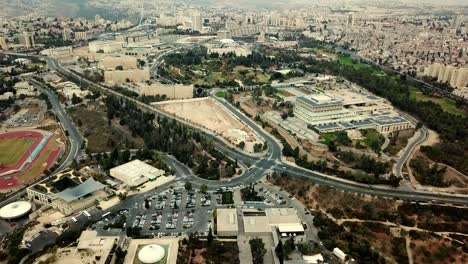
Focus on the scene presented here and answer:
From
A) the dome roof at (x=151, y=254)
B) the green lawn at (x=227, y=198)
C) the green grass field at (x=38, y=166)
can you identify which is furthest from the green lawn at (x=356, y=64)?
the dome roof at (x=151, y=254)

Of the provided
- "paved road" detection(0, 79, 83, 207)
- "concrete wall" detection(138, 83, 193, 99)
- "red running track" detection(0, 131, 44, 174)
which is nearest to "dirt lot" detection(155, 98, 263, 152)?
"concrete wall" detection(138, 83, 193, 99)

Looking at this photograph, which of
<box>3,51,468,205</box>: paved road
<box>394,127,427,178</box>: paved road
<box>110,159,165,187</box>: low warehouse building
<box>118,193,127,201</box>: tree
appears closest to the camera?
<box>118,193,127,201</box>: tree

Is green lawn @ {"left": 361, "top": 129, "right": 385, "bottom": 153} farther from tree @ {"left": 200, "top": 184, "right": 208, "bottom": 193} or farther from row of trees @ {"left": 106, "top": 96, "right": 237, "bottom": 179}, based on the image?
tree @ {"left": 200, "top": 184, "right": 208, "bottom": 193}

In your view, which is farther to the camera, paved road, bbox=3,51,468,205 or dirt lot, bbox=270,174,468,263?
paved road, bbox=3,51,468,205

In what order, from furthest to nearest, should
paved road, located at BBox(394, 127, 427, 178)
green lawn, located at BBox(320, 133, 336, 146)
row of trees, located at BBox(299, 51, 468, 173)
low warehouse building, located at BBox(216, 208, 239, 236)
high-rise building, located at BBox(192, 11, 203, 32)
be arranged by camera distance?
high-rise building, located at BBox(192, 11, 203, 32), green lawn, located at BBox(320, 133, 336, 146), row of trees, located at BBox(299, 51, 468, 173), paved road, located at BBox(394, 127, 427, 178), low warehouse building, located at BBox(216, 208, 239, 236)

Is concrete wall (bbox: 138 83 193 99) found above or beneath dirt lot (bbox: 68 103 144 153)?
above

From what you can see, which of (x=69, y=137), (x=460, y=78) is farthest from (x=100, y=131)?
(x=460, y=78)

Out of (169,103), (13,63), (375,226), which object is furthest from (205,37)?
(375,226)

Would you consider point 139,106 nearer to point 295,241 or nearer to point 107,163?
point 107,163
